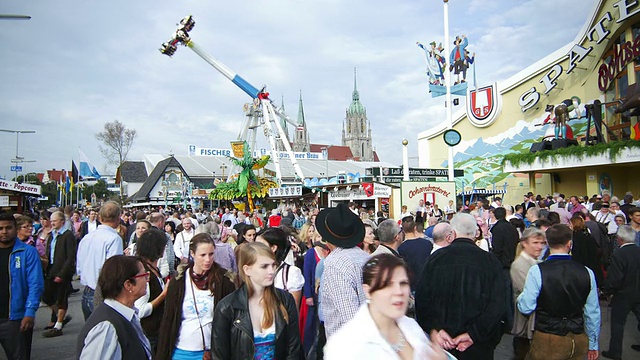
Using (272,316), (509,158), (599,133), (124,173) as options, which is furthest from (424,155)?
(124,173)

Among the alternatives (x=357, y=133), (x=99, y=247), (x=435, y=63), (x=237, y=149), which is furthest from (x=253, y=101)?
(x=357, y=133)

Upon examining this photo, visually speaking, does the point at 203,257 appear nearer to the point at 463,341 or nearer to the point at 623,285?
the point at 463,341

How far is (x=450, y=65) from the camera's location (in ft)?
82.3

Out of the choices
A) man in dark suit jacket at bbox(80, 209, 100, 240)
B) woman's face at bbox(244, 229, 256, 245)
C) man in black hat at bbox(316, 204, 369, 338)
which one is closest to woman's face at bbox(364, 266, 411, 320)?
man in black hat at bbox(316, 204, 369, 338)

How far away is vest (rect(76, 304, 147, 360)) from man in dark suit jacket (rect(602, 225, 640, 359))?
5.40 meters

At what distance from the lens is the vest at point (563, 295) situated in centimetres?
366

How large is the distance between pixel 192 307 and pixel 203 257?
38 cm

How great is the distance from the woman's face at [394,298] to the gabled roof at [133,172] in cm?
7196

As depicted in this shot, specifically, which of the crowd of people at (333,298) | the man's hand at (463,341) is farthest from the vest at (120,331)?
the man's hand at (463,341)

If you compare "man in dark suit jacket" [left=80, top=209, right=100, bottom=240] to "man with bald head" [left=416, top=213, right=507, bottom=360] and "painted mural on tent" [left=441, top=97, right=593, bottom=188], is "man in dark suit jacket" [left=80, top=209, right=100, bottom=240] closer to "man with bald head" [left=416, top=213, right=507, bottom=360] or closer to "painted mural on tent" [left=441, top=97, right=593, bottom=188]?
"man with bald head" [left=416, top=213, right=507, bottom=360]

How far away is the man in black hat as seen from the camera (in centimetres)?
307

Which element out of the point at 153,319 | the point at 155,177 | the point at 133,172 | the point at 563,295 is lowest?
the point at 153,319

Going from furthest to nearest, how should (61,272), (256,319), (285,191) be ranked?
(285,191) < (61,272) < (256,319)

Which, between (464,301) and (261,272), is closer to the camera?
(261,272)
